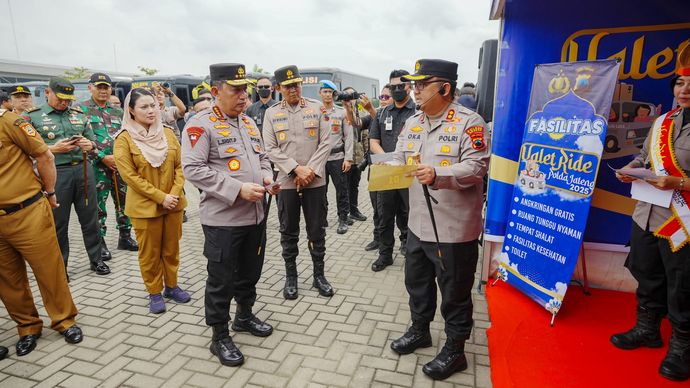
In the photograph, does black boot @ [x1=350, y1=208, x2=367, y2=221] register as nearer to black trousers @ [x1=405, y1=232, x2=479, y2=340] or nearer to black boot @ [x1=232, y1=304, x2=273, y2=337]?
black boot @ [x1=232, y1=304, x2=273, y2=337]

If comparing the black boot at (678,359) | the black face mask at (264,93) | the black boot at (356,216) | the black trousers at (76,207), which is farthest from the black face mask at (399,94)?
the black trousers at (76,207)

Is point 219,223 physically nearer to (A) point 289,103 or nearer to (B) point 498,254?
(A) point 289,103

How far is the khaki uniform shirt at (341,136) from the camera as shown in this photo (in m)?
5.37

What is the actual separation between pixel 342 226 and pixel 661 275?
13.0ft

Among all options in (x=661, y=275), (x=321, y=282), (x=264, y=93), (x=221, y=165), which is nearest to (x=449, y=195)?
(x=221, y=165)

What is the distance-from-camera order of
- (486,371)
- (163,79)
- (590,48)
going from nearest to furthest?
1. (486,371)
2. (590,48)
3. (163,79)

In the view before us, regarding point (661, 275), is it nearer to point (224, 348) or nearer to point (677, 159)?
point (677, 159)

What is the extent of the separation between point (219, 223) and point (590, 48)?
11.5ft

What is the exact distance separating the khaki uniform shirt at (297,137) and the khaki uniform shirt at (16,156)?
182 cm

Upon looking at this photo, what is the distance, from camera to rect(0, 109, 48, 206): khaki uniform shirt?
2.72 m

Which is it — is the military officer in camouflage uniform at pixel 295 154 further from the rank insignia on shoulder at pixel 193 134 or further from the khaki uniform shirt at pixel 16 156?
the khaki uniform shirt at pixel 16 156

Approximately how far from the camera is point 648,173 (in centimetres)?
249

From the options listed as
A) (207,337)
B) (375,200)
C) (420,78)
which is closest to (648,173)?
(420,78)

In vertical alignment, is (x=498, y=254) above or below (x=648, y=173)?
below
